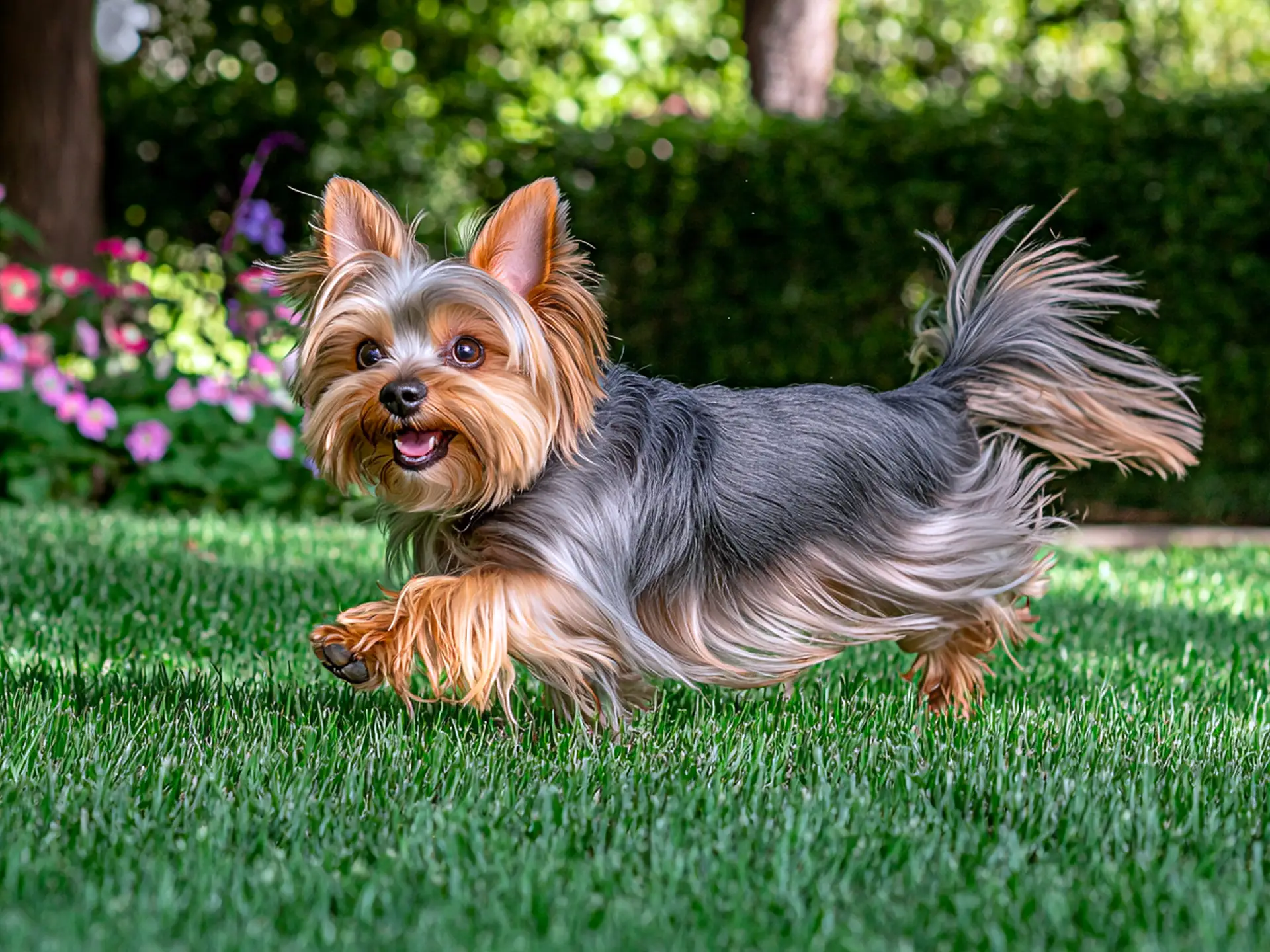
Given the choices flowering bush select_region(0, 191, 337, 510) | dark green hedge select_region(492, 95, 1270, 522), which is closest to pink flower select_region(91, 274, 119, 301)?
flowering bush select_region(0, 191, 337, 510)

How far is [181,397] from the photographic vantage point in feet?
28.4

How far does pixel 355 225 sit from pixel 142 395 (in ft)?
17.9

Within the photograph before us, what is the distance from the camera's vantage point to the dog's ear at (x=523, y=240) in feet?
11.9

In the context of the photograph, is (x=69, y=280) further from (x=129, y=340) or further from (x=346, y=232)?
(x=346, y=232)

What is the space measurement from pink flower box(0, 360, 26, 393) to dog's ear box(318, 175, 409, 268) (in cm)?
A: 531

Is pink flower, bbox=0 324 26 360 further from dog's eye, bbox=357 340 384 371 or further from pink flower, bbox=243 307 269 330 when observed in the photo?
dog's eye, bbox=357 340 384 371

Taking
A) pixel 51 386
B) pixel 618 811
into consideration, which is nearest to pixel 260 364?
pixel 51 386

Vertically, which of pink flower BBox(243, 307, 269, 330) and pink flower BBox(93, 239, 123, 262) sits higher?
pink flower BBox(93, 239, 123, 262)

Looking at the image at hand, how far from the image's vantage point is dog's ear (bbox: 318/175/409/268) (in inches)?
147

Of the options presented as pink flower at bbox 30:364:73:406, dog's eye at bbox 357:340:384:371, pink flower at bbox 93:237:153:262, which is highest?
pink flower at bbox 93:237:153:262

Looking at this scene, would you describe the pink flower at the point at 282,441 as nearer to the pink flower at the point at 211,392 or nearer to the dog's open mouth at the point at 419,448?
the pink flower at the point at 211,392

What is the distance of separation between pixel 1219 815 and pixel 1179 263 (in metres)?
7.14

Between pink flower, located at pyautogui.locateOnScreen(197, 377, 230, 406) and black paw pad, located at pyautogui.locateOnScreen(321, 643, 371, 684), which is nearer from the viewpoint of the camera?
black paw pad, located at pyautogui.locateOnScreen(321, 643, 371, 684)

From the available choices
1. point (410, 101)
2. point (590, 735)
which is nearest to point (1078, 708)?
point (590, 735)
